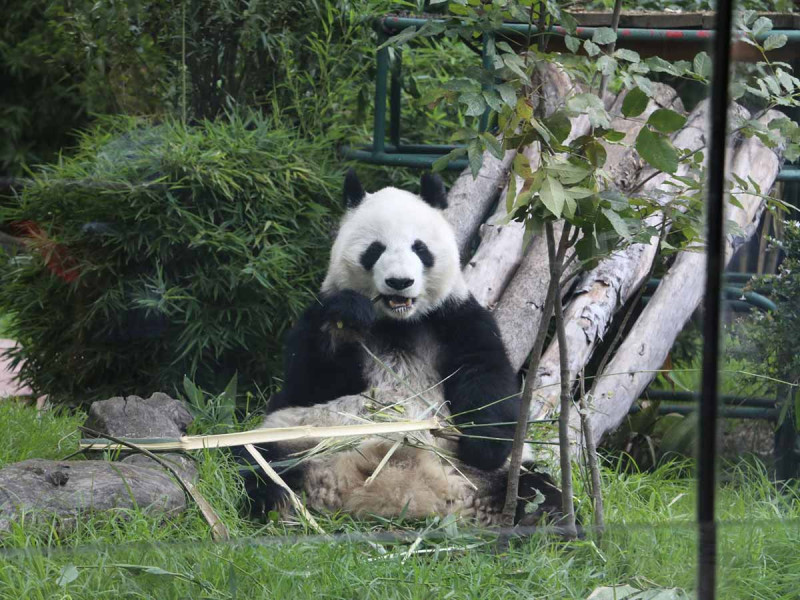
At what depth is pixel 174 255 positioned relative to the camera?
3891 mm

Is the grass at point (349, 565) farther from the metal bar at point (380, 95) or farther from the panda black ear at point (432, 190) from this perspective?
the metal bar at point (380, 95)

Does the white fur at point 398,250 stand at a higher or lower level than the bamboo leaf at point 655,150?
lower

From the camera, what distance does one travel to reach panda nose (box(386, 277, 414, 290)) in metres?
2.67

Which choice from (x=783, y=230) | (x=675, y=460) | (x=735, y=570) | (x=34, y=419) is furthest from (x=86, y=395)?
(x=735, y=570)

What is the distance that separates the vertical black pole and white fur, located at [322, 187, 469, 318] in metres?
1.74

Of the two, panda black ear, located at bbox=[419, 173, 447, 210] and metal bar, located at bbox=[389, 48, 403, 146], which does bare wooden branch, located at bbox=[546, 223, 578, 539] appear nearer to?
panda black ear, located at bbox=[419, 173, 447, 210]

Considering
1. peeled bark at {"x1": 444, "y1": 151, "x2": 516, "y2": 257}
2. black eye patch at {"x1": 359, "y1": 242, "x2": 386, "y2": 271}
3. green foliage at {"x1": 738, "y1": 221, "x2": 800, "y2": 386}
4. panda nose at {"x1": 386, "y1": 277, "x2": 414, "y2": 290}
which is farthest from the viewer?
peeled bark at {"x1": 444, "y1": 151, "x2": 516, "y2": 257}

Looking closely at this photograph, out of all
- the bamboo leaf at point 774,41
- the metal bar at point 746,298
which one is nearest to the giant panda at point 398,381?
the metal bar at point 746,298

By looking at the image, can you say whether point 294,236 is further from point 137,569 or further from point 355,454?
point 137,569

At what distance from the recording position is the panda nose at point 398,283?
8.77 feet

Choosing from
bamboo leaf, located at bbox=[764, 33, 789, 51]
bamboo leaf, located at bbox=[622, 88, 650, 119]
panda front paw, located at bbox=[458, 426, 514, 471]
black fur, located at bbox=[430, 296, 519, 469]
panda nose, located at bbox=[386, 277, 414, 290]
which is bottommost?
panda front paw, located at bbox=[458, 426, 514, 471]

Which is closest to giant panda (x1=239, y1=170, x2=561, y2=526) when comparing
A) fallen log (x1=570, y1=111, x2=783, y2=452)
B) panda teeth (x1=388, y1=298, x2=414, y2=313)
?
panda teeth (x1=388, y1=298, x2=414, y2=313)

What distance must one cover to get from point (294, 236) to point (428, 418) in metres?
1.57

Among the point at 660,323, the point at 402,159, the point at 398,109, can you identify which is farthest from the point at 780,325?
the point at 398,109
